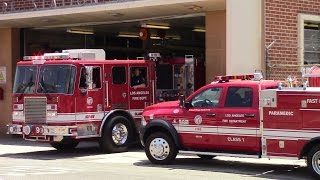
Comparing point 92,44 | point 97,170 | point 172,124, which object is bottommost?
point 97,170

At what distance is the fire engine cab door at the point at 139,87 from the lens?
55.3ft

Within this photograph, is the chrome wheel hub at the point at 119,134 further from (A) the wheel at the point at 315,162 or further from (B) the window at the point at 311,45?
(A) the wheel at the point at 315,162

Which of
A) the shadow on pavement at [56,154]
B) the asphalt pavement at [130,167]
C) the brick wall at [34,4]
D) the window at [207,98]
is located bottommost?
the shadow on pavement at [56,154]

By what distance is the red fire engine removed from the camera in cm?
1135

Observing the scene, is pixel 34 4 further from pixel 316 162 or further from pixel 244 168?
pixel 316 162

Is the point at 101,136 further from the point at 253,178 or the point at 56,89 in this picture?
the point at 253,178

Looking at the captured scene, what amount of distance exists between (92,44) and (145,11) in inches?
283

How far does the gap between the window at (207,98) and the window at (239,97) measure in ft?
0.86

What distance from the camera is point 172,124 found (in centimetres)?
1321

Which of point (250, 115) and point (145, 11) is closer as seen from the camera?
point (250, 115)

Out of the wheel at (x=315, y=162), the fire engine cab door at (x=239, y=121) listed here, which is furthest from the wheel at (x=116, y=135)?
the wheel at (x=315, y=162)

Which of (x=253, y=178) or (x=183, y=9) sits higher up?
(x=183, y=9)

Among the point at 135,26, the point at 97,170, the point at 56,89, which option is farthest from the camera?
the point at 135,26

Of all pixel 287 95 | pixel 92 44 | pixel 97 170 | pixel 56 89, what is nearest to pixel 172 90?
pixel 56 89
